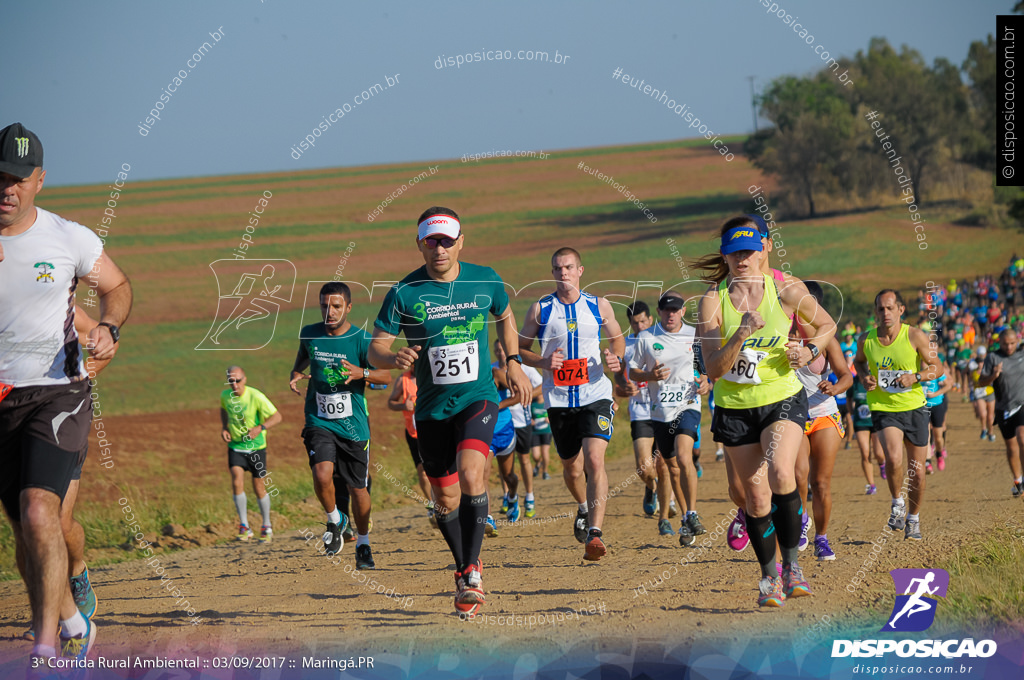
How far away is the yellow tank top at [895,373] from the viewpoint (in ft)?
30.6

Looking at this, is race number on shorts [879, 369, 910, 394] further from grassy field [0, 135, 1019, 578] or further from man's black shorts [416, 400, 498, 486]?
grassy field [0, 135, 1019, 578]

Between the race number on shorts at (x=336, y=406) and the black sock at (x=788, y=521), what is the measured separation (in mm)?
4307

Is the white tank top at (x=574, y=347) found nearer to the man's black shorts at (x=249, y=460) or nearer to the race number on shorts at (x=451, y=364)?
the race number on shorts at (x=451, y=364)

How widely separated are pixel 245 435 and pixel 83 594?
5.78 m

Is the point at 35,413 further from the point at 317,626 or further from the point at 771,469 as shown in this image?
the point at 771,469

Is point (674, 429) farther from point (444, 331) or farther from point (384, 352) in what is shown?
point (384, 352)

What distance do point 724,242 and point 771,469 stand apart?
1.53 meters

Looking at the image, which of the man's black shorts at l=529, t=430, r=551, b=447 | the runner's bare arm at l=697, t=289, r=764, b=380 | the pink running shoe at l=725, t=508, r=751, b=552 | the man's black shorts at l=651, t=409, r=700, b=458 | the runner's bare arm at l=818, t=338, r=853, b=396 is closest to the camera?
the runner's bare arm at l=697, t=289, r=764, b=380

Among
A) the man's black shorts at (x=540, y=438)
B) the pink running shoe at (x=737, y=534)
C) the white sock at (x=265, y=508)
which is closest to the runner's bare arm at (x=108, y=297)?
the pink running shoe at (x=737, y=534)

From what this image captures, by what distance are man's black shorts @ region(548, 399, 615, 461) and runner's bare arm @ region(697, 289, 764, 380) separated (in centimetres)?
229

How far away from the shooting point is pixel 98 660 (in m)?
5.88

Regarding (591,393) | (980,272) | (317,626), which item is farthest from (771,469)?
(980,272)

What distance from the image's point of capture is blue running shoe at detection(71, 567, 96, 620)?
6.27 metres

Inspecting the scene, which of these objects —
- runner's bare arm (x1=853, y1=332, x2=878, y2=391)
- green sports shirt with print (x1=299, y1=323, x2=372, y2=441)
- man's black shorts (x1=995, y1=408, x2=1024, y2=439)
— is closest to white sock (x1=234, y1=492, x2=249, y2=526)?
green sports shirt with print (x1=299, y1=323, x2=372, y2=441)
